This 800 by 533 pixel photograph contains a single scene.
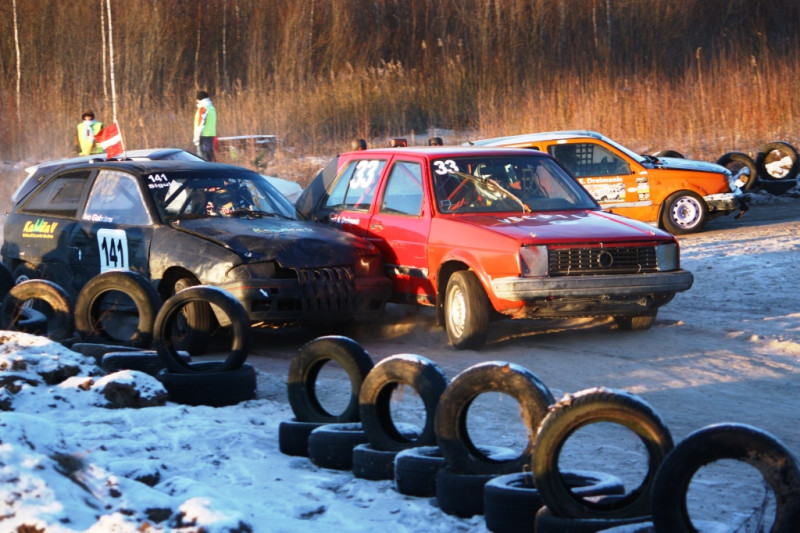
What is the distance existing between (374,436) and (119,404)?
1816 mm

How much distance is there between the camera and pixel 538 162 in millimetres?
10156

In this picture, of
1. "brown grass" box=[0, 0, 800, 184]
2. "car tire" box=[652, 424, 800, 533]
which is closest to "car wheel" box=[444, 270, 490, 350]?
"car tire" box=[652, 424, 800, 533]

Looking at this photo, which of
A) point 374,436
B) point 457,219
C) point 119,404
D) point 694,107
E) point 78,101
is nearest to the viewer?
point 374,436

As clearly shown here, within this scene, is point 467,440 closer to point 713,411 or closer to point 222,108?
point 713,411

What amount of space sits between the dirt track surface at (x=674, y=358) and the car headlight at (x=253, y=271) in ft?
2.27

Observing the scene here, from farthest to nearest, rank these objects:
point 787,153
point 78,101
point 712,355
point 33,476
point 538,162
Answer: point 78,101
point 787,153
point 538,162
point 712,355
point 33,476

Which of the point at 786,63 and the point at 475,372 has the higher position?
the point at 786,63

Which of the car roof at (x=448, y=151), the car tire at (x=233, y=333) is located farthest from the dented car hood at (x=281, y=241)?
the car tire at (x=233, y=333)

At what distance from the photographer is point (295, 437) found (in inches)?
237

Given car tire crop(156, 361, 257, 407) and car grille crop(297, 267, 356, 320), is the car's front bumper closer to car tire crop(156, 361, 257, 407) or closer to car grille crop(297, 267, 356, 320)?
car grille crop(297, 267, 356, 320)

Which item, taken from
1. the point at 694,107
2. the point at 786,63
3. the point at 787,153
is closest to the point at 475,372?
the point at 787,153

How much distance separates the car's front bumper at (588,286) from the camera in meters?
8.41

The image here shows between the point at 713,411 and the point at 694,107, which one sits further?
the point at 694,107

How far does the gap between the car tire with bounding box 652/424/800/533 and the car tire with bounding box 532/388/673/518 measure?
0.36 m
